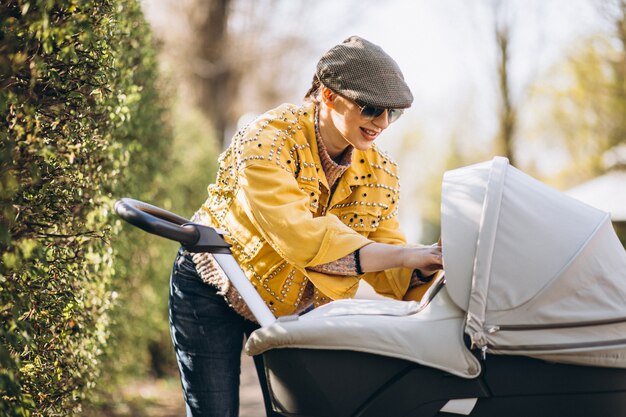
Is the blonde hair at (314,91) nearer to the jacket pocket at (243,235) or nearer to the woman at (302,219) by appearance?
the woman at (302,219)

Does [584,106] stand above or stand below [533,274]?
below

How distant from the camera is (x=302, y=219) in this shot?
2.27 meters

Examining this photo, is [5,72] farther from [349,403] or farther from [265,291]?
[349,403]

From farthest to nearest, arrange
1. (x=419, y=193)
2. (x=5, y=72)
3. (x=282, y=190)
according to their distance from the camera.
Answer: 1. (x=419, y=193)
2. (x=282, y=190)
3. (x=5, y=72)

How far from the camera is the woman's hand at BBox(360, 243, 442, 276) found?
230 cm

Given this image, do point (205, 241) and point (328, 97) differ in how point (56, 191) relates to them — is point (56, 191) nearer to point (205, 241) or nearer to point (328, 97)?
point (205, 241)

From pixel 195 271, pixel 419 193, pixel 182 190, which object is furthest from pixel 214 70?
pixel 419 193

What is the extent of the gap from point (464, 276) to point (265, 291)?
2.42 feet

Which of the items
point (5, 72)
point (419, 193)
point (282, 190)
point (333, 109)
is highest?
point (5, 72)

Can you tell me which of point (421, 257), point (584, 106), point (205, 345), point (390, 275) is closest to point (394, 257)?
point (421, 257)

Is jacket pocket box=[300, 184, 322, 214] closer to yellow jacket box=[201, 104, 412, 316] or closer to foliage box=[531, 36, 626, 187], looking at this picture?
yellow jacket box=[201, 104, 412, 316]

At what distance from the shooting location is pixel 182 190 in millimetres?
7914

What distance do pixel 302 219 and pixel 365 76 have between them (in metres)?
0.54

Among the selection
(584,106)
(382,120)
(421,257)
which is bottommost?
(584,106)
